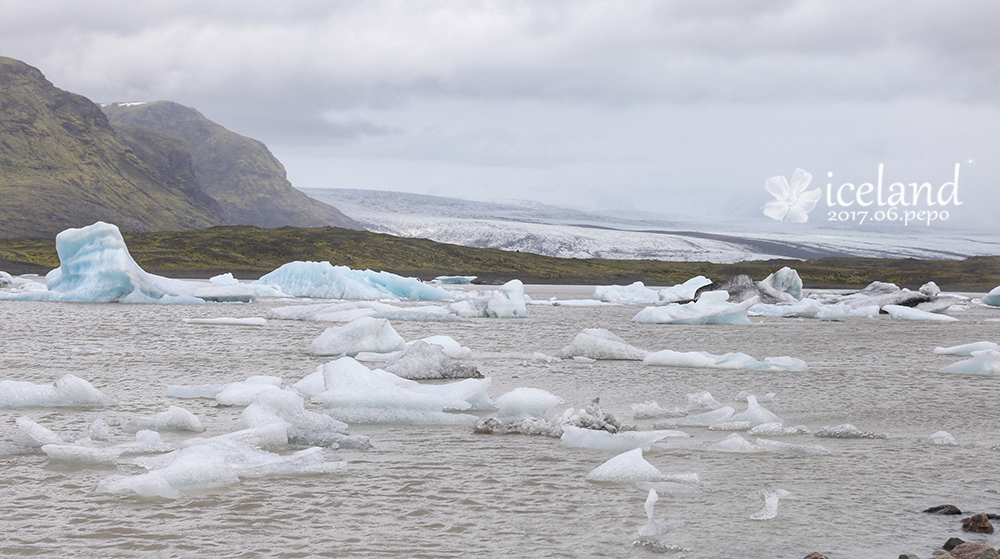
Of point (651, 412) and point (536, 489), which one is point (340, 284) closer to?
point (651, 412)

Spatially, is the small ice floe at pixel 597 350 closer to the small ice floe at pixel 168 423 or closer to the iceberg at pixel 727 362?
the iceberg at pixel 727 362

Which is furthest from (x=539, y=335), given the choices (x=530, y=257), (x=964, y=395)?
(x=530, y=257)

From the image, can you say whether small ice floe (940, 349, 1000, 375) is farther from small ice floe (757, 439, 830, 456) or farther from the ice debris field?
small ice floe (757, 439, 830, 456)

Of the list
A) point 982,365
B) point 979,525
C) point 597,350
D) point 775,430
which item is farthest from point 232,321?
point 979,525

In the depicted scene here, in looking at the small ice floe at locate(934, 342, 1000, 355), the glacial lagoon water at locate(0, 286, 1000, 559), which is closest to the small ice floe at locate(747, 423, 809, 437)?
the glacial lagoon water at locate(0, 286, 1000, 559)

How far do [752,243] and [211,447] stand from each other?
125 m

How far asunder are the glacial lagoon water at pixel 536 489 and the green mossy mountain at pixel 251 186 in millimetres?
136067

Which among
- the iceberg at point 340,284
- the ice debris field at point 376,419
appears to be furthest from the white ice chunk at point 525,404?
the iceberg at point 340,284

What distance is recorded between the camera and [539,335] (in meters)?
17.4

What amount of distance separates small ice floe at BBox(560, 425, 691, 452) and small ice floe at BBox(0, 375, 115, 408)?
4.30 meters

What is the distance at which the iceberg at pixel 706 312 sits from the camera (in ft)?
72.1

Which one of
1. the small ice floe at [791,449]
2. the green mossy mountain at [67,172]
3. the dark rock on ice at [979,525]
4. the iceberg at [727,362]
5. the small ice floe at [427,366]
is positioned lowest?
the iceberg at [727,362]

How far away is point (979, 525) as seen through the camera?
4.06 m

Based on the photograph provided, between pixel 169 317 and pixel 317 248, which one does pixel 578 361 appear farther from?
pixel 317 248
